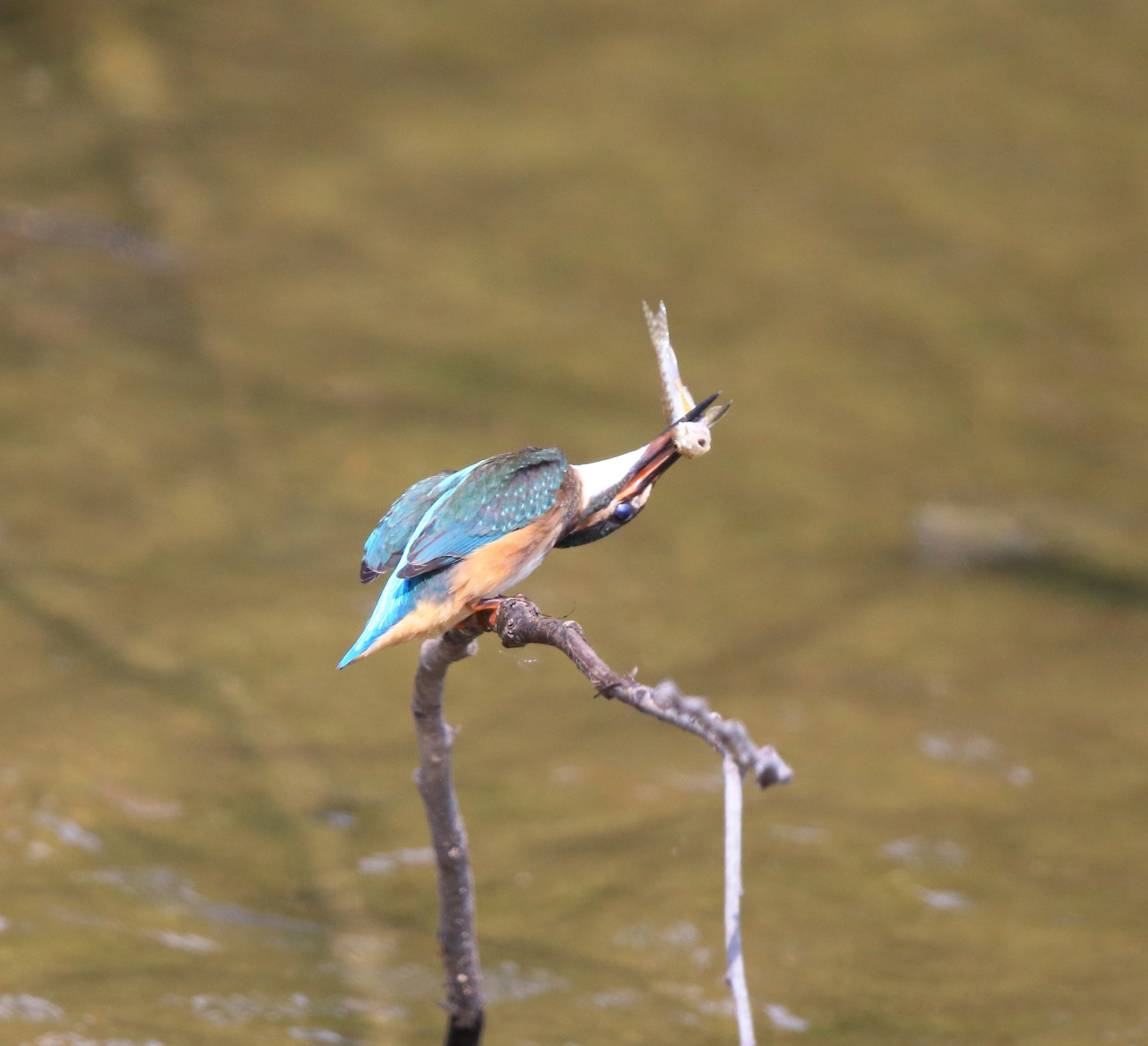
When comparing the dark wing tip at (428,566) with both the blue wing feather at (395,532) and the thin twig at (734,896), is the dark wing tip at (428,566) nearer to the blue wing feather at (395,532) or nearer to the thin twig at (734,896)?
the blue wing feather at (395,532)

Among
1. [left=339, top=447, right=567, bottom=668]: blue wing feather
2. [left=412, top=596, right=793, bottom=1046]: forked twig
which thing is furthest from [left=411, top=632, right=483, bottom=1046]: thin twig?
[left=339, top=447, right=567, bottom=668]: blue wing feather

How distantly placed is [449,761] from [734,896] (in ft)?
3.73

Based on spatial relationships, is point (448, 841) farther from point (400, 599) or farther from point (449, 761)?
point (400, 599)

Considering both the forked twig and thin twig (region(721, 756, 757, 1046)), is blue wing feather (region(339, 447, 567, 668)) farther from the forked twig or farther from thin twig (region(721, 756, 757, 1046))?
thin twig (region(721, 756, 757, 1046))

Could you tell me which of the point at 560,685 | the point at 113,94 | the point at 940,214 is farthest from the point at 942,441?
the point at 113,94

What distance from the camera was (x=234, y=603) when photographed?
14.8 feet

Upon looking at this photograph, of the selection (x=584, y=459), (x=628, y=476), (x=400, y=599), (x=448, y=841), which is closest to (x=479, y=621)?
(x=400, y=599)

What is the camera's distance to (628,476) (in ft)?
7.67

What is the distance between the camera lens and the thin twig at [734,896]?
1445 mm

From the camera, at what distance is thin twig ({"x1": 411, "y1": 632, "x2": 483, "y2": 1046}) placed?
7.95ft

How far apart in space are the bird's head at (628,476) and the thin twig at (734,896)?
29.2 inches

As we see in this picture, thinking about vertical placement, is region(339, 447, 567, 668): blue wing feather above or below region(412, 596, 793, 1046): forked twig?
above

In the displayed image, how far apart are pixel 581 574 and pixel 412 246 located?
2.02 m

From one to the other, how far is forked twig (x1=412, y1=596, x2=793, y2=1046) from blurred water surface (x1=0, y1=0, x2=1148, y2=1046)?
23cm
